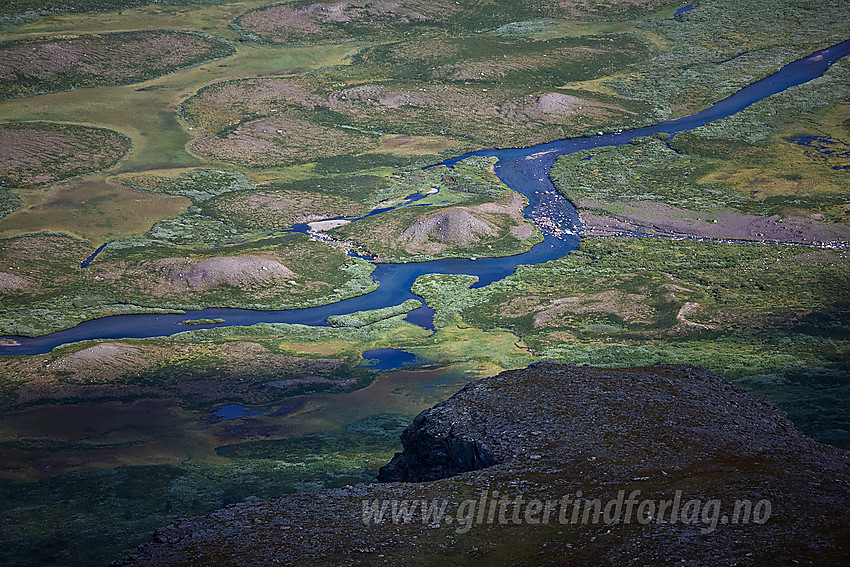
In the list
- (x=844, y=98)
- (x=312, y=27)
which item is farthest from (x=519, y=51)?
(x=844, y=98)

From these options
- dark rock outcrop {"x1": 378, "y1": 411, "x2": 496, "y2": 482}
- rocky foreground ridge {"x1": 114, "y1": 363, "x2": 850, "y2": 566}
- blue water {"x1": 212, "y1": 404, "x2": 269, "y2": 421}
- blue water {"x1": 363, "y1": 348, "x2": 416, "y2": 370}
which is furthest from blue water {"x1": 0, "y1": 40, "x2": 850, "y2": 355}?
rocky foreground ridge {"x1": 114, "y1": 363, "x2": 850, "y2": 566}

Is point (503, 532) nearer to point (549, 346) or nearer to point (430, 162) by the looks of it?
point (549, 346)

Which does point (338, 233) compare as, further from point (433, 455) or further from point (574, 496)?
point (574, 496)

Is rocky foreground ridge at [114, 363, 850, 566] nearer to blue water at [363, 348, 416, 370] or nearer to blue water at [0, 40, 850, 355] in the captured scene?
blue water at [363, 348, 416, 370]

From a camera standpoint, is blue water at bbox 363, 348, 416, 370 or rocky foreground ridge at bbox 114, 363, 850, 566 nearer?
rocky foreground ridge at bbox 114, 363, 850, 566

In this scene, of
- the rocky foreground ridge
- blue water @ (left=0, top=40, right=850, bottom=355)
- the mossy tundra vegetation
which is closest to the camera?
the rocky foreground ridge

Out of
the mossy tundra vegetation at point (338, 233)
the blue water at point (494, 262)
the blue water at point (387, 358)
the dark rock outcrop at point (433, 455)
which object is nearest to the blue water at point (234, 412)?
the mossy tundra vegetation at point (338, 233)
